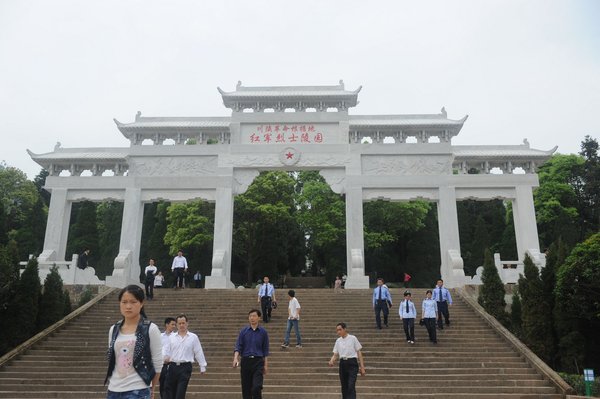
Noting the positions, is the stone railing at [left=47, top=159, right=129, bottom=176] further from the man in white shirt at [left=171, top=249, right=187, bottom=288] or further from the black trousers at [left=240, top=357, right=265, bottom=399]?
the black trousers at [left=240, top=357, right=265, bottom=399]

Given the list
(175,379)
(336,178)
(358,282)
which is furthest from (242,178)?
(175,379)

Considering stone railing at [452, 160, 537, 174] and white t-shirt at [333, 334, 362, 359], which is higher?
stone railing at [452, 160, 537, 174]

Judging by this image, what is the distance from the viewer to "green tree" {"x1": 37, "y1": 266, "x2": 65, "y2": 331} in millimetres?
11422

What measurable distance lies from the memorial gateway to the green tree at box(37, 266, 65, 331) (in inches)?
195

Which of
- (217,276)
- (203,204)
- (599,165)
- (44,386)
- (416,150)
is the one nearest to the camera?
Answer: (44,386)

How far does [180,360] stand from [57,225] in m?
14.8

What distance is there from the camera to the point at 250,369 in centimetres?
553

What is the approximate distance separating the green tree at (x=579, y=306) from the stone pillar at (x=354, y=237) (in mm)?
6970

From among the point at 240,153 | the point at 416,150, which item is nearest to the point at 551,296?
the point at 416,150

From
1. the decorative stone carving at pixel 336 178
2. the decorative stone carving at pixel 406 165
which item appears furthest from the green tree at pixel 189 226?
the decorative stone carving at pixel 406 165

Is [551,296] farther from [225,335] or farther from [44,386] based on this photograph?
[44,386]

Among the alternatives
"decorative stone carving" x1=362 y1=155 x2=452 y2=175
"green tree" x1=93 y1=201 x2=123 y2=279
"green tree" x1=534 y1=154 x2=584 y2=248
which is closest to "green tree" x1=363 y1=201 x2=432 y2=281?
"decorative stone carving" x1=362 y1=155 x2=452 y2=175

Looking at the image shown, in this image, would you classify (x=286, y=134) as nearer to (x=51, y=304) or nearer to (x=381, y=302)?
(x=381, y=302)

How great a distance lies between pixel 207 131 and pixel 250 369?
14473mm
